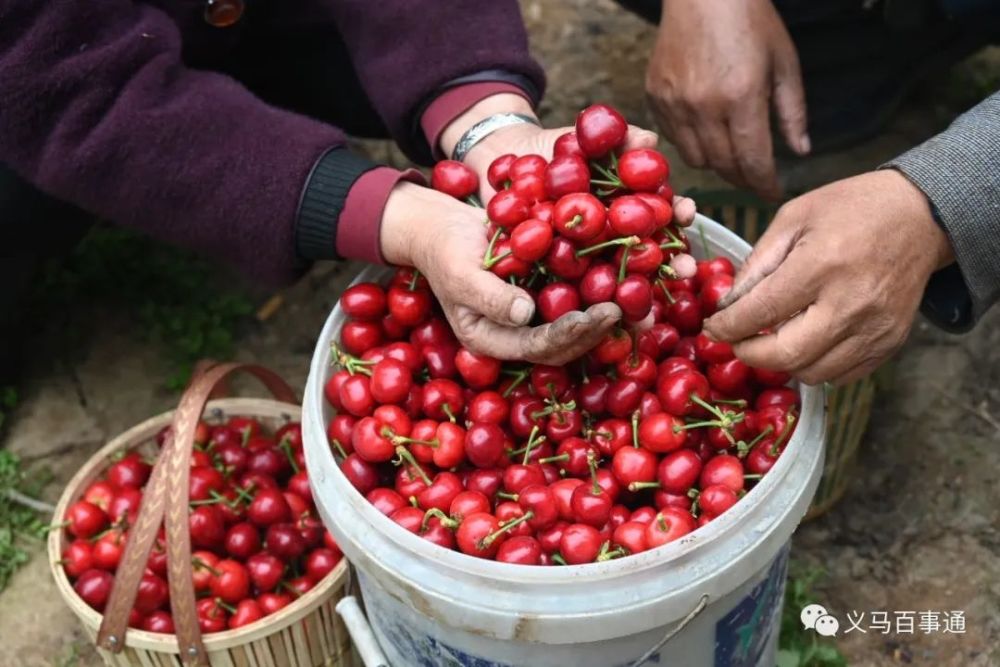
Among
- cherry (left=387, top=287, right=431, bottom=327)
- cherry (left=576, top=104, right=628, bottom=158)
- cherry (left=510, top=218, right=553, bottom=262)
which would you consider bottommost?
cherry (left=387, top=287, right=431, bottom=327)

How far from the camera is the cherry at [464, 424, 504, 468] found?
5.36 feet

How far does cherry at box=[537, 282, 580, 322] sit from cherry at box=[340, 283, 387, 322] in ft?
1.14

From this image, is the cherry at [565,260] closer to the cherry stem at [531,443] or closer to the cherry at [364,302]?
the cherry stem at [531,443]

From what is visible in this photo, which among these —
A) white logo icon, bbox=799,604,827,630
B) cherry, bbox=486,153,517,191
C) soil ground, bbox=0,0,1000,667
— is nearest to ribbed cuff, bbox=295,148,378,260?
cherry, bbox=486,153,517,191

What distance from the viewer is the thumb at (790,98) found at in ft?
6.76

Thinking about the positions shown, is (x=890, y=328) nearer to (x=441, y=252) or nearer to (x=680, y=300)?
(x=680, y=300)

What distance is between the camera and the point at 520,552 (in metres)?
1.50

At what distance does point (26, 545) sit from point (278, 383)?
0.74m

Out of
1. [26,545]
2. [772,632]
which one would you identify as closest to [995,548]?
[772,632]

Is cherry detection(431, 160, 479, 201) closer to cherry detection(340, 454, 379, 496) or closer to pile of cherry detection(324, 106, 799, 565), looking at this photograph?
pile of cherry detection(324, 106, 799, 565)

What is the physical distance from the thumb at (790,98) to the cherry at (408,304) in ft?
2.58

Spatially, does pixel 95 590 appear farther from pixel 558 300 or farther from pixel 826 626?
pixel 826 626

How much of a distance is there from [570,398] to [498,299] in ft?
0.84

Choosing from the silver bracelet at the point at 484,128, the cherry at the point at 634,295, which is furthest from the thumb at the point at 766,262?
the silver bracelet at the point at 484,128
